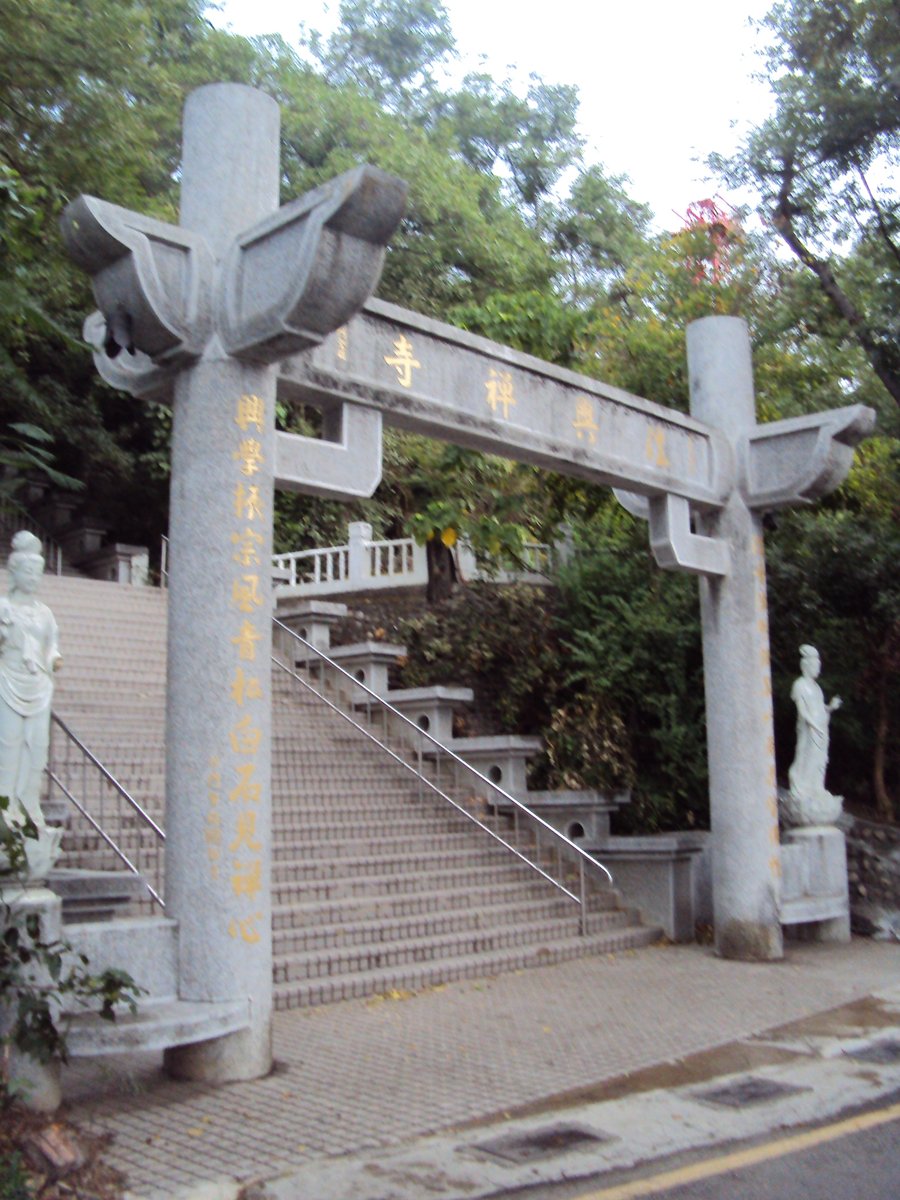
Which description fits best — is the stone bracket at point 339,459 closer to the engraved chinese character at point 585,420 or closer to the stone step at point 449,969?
the engraved chinese character at point 585,420

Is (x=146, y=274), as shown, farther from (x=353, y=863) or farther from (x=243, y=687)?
(x=353, y=863)

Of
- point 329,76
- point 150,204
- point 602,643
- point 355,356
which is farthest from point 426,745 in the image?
point 329,76

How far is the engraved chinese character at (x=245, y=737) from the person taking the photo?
6179 millimetres

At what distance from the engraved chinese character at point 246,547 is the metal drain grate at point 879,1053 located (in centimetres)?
445

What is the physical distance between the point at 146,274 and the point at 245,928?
3.44 m

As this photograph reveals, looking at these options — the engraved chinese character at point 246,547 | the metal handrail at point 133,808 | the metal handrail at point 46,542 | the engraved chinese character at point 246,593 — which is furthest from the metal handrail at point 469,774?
the metal handrail at point 46,542

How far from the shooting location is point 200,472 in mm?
6363

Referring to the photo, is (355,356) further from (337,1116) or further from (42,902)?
(337,1116)

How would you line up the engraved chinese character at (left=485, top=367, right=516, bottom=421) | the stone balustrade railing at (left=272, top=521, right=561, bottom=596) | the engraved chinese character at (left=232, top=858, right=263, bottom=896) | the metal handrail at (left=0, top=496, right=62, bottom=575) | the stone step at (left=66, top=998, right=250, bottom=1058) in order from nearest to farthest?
Answer: the stone step at (left=66, top=998, right=250, bottom=1058)
the engraved chinese character at (left=232, top=858, right=263, bottom=896)
the engraved chinese character at (left=485, top=367, right=516, bottom=421)
the stone balustrade railing at (left=272, top=521, right=561, bottom=596)
the metal handrail at (left=0, top=496, right=62, bottom=575)

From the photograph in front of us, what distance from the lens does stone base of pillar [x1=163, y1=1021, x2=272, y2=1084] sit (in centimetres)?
595

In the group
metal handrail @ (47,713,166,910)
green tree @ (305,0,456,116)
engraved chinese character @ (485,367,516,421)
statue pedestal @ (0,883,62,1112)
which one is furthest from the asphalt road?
green tree @ (305,0,456,116)

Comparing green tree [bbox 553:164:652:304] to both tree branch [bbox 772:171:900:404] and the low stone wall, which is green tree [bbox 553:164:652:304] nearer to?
tree branch [bbox 772:171:900:404]

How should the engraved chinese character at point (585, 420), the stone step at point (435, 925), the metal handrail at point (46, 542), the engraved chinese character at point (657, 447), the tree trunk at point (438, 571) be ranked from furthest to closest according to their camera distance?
1. the metal handrail at point (46, 542)
2. the tree trunk at point (438, 571)
3. the engraved chinese character at point (657, 447)
4. the engraved chinese character at point (585, 420)
5. the stone step at point (435, 925)

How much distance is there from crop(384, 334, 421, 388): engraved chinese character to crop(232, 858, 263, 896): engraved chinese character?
3.25 meters
